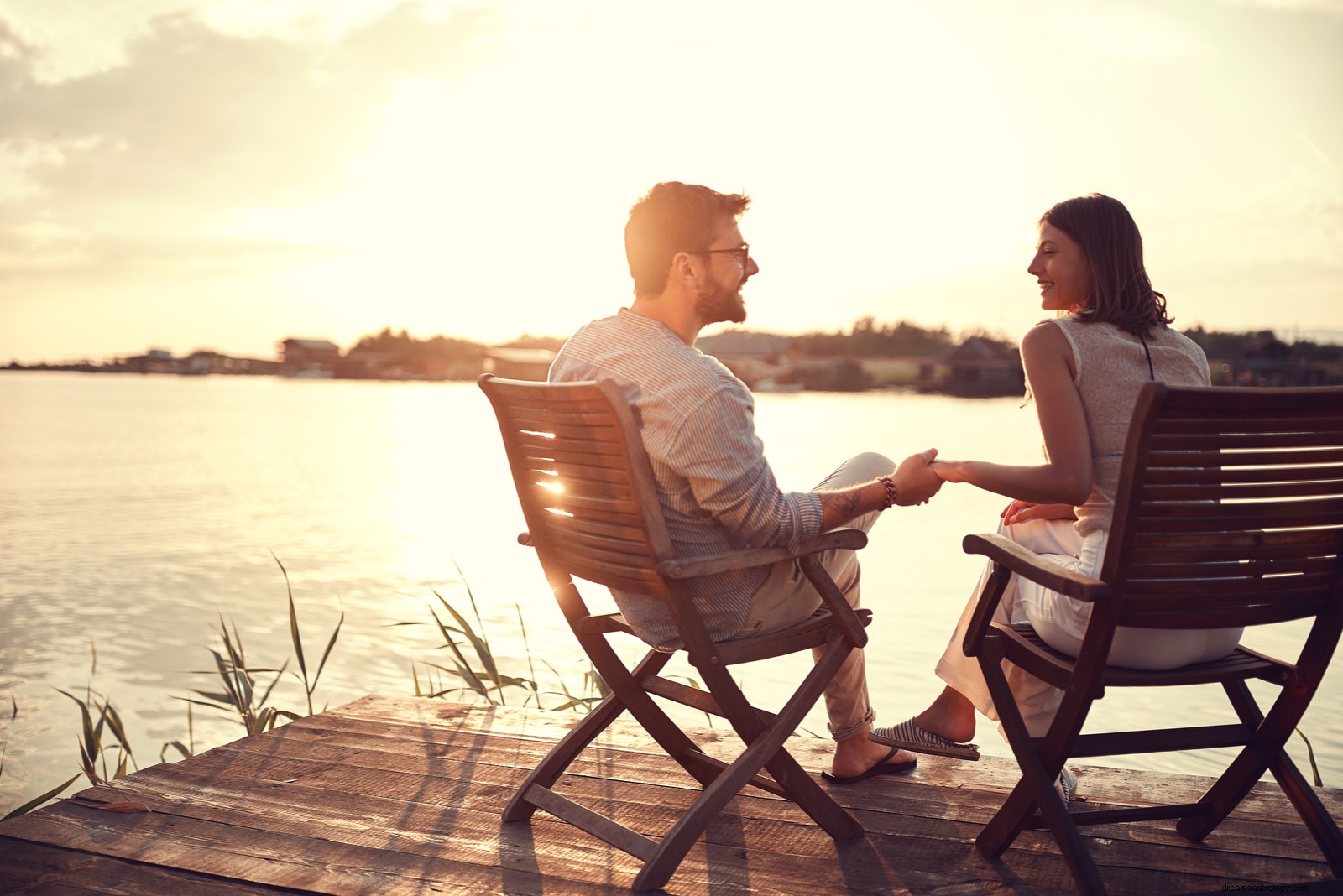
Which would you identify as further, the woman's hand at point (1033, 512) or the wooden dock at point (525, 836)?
the woman's hand at point (1033, 512)

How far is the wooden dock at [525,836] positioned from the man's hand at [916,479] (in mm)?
859

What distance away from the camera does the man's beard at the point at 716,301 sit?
2844mm

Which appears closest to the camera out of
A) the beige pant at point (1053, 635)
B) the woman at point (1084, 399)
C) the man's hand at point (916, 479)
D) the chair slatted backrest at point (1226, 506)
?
the chair slatted backrest at point (1226, 506)

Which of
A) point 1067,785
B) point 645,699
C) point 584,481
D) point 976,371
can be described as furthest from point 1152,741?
point 976,371

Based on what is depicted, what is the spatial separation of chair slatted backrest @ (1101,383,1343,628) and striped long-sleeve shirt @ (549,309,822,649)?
0.76 metres

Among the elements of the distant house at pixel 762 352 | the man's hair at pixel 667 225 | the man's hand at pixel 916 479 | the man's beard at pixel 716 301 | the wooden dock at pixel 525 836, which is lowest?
the wooden dock at pixel 525 836

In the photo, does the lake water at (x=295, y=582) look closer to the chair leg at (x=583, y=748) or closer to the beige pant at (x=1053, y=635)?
the chair leg at (x=583, y=748)

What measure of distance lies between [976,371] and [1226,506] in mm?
84760

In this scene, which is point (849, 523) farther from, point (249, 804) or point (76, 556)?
point (76, 556)

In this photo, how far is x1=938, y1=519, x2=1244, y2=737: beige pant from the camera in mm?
2523

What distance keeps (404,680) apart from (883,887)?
725 cm

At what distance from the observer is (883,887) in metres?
2.59

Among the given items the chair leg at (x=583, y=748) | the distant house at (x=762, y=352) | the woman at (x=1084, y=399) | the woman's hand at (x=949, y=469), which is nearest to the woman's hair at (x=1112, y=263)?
the woman at (x=1084, y=399)

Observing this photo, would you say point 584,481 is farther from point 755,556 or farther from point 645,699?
point 645,699
